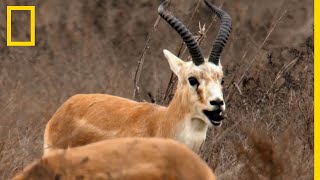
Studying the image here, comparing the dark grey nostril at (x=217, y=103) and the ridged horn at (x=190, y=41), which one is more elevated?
the ridged horn at (x=190, y=41)

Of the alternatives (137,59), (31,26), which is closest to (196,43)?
(137,59)

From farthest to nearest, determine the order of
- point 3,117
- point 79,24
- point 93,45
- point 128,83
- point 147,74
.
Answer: point 79,24 → point 93,45 → point 147,74 → point 128,83 → point 3,117

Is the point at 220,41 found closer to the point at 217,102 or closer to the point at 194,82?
the point at 194,82

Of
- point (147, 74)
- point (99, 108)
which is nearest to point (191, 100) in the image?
point (99, 108)

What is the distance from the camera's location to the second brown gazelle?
8.91 meters

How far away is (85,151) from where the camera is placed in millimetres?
4629

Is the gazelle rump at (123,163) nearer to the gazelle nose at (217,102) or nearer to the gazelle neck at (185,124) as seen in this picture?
the gazelle nose at (217,102)

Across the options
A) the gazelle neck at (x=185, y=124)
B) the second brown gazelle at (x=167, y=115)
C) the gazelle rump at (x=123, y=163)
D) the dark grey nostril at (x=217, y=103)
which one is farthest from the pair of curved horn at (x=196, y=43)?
the gazelle rump at (x=123, y=163)

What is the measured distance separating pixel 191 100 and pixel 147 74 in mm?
8388

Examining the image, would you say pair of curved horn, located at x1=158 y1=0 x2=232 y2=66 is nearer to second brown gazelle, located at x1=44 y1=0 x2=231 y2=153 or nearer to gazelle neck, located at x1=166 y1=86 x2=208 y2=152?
second brown gazelle, located at x1=44 y1=0 x2=231 y2=153

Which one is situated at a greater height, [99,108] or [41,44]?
[99,108]

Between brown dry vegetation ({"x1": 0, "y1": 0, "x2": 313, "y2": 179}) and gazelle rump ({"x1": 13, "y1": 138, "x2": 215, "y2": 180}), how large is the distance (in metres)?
4.36

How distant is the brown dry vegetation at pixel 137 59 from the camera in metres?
11.5

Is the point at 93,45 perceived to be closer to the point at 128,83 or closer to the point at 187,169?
Result: the point at 128,83
